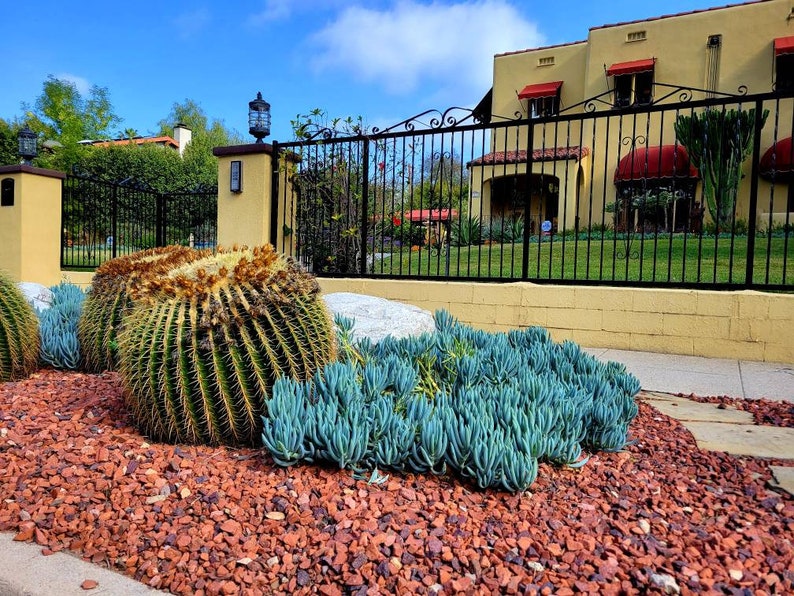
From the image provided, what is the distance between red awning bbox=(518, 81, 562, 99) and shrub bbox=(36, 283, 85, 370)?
61.6 ft

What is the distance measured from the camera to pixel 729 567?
75.3 inches

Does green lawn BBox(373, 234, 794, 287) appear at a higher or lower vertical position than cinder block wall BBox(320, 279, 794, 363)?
higher

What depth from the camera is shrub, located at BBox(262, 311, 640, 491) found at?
2.46 m

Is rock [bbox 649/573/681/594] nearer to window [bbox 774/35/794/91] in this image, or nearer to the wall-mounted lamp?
the wall-mounted lamp

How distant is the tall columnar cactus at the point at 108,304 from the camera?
13.9ft

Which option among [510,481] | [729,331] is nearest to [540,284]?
[729,331]

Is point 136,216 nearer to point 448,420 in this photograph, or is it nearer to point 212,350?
point 212,350

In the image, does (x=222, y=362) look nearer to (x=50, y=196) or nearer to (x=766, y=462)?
(x=766, y=462)

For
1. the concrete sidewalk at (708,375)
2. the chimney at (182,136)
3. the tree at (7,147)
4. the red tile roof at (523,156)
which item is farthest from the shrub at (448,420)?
the chimney at (182,136)

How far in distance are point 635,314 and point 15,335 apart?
5447mm

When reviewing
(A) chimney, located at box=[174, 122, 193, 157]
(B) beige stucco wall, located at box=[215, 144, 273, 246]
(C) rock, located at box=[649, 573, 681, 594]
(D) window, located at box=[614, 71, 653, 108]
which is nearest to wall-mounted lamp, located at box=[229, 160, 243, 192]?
(B) beige stucco wall, located at box=[215, 144, 273, 246]

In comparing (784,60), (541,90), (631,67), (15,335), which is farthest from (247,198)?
(784,60)

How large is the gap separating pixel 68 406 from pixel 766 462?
384cm

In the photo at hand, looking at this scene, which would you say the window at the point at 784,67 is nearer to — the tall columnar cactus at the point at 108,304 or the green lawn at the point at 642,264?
the green lawn at the point at 642,264
